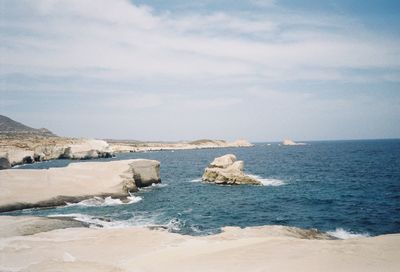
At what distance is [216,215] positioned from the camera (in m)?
30.1

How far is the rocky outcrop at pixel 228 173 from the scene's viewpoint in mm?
48281

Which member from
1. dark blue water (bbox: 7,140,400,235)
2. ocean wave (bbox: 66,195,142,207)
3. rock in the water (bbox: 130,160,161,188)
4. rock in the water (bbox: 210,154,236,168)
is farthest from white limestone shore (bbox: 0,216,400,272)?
rock in the water (bbox: 210,154,236,168)

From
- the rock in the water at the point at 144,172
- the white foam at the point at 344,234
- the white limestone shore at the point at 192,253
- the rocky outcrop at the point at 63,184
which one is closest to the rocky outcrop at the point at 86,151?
the rock in the water at the point at 144,172

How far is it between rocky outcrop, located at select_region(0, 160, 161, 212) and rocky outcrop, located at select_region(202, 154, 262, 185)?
12287mm

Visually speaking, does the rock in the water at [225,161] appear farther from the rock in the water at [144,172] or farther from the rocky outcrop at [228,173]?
the rock in the water at [144,172]

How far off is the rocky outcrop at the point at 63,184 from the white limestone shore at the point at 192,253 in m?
17.7

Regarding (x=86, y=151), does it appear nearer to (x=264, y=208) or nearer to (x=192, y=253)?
(x=264, y=208)

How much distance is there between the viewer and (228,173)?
4947cm

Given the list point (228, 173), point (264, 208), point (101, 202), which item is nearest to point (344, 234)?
point (264, 208)

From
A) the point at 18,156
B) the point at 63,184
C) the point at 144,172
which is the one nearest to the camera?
the point at 63,184

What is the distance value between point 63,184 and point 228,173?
22.7 meters

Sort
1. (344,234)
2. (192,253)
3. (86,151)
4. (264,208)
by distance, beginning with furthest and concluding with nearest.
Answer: (86,151) → (264,208) → (344,234) → (192,253)

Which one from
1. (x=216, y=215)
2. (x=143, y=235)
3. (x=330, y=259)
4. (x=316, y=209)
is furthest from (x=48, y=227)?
(x=316, y=209)

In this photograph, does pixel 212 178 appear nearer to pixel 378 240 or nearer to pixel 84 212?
pixel 84 212
